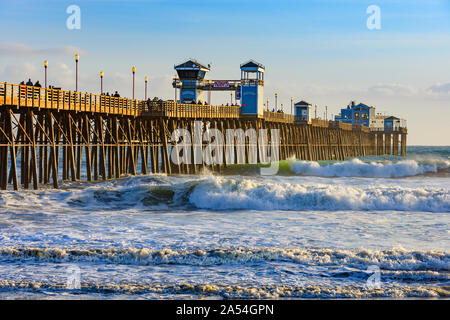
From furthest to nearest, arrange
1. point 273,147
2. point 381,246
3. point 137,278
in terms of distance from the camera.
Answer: point 273,147, point 381,246, point 137,278

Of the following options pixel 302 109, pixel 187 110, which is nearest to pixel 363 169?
pixel 302 109

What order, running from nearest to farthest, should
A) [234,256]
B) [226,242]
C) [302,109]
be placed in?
1. [234,256]
2. [226,242]
3. [302,109]

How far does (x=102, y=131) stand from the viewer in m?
35.7

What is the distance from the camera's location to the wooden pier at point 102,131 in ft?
94.1

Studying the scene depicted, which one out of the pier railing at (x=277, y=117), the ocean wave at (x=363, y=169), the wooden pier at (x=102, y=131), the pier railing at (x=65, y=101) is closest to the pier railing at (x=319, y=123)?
the wooden pier at (x=102, y=131)

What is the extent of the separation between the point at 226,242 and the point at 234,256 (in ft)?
6.24

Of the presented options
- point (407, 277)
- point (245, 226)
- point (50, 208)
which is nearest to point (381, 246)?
point (407, 277)

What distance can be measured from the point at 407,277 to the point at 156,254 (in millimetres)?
5760

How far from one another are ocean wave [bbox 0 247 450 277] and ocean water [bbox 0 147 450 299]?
2 cm

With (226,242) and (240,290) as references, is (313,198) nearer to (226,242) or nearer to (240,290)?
(226,242)

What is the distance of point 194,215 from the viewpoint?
23953mm

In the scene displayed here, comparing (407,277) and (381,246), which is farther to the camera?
(381,246)

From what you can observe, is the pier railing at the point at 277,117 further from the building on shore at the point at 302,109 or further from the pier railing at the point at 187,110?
the building on shore at the point at 302,109
